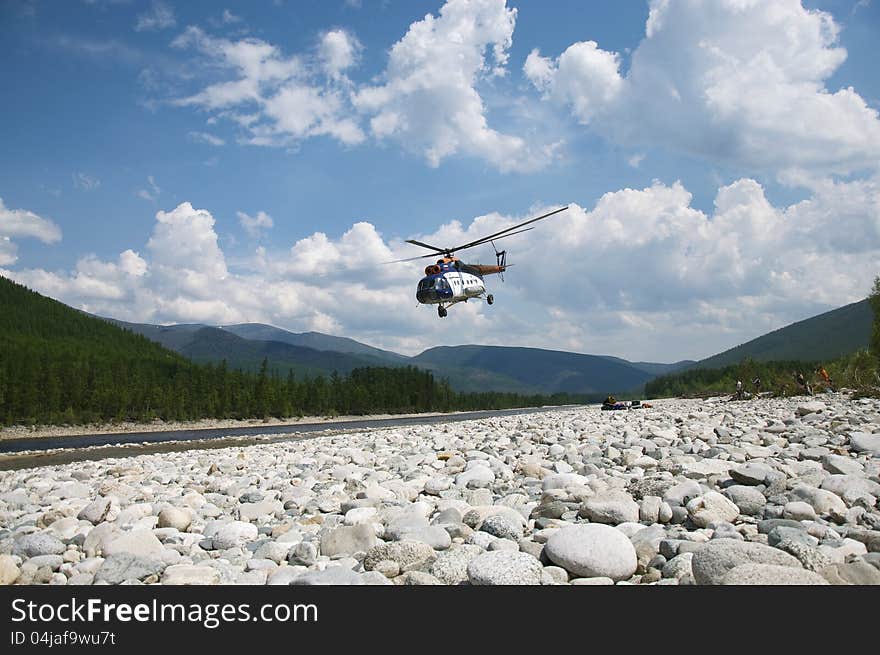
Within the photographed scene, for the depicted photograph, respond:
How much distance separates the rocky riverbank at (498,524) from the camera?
4414 millimetres

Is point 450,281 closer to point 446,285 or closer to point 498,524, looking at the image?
point 446,285

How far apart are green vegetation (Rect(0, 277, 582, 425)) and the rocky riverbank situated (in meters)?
90.7

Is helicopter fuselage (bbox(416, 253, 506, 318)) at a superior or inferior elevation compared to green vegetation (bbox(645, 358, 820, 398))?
superior

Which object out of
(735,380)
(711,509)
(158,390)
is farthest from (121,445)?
(158,390)

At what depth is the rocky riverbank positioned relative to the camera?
14.5ft

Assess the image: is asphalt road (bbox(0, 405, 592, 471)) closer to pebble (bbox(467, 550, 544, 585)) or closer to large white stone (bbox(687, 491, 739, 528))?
pebble (bbox(467, 550, 544, 585))

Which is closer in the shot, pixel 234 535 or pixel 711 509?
pixel 711 509

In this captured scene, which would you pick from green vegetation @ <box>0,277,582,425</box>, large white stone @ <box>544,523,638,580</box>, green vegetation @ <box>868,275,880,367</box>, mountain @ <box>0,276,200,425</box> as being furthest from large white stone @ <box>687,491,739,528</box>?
mountain @ <box>0,276,200,425</box>

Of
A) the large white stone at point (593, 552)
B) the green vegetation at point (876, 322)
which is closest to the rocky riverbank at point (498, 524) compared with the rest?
the large white stone at point (593, 552)

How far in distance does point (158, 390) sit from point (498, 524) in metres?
107

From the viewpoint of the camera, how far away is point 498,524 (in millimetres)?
5742

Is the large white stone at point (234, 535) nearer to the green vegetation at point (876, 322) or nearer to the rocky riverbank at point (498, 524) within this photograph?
the rocky riverbank at point (498, 524)
